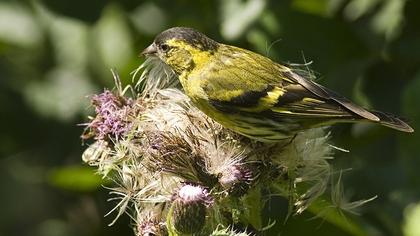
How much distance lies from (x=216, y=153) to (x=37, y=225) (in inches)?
121

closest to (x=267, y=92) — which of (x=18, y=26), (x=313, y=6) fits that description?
(x=313, y=6)

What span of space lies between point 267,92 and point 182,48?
1.60ft

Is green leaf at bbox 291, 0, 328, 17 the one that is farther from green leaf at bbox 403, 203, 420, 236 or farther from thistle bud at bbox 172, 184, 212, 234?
thistle bud at bbox 172, 184, 212, 234

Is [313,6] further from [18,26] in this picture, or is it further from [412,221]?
[18,26]

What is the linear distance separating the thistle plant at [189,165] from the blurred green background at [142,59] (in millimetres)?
339

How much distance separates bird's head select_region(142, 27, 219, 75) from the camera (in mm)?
5633

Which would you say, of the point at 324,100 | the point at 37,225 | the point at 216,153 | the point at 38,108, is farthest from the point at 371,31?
the point at 37,225

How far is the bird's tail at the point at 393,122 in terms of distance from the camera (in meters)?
5.14

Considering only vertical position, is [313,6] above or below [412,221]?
above

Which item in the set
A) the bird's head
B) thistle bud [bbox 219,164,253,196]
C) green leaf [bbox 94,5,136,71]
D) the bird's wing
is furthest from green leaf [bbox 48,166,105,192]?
thistle bud [bbox 219,164,253,196]

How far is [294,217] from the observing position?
546 centimetres

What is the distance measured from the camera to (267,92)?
5430 mm

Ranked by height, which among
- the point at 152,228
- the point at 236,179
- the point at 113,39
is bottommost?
the point at 113,39

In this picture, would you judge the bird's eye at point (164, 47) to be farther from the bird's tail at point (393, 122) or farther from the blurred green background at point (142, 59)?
the bird's tail at point (393, 122)
